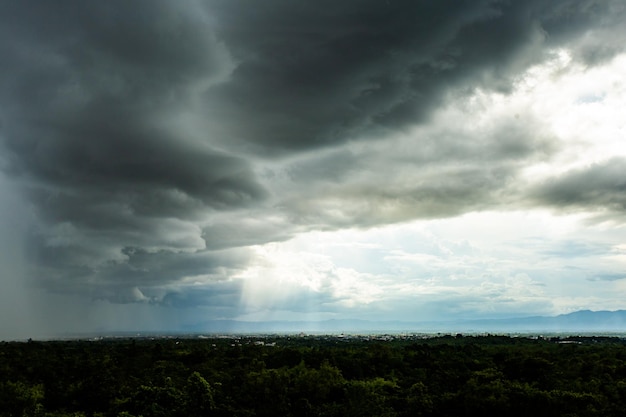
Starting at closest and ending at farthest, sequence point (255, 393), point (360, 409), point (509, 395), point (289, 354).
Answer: point (360, 409)
point (509, 395)
point (255, 393)
point (289, 354)

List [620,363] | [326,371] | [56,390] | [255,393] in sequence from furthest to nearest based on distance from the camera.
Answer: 1. [620,363]
2. [326,371]
3. [56,390]
4. [255,393]

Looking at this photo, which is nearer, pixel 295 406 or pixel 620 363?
pixel 295 406

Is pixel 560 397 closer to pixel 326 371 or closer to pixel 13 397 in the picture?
pixel 326 371

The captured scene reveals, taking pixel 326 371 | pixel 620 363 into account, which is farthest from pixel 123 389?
pixel 620 363

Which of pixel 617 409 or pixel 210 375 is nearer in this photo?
pixel 617 409

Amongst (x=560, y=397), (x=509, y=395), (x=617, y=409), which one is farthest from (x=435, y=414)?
(x=617, y=409)

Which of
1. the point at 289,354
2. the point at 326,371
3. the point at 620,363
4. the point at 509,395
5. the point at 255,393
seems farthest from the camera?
the point at 289,354

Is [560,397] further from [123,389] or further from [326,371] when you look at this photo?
[123,389]

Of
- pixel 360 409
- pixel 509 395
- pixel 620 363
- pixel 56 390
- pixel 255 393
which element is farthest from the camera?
pixel 620 363
